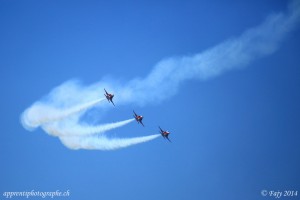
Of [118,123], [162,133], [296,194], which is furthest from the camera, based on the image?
[162,133]

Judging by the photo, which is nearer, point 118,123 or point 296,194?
point 296,194

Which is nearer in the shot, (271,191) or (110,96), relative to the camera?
(271,191)

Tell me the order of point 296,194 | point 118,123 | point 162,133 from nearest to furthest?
1. point 296,194
2. point 118,123
3. point 162,133

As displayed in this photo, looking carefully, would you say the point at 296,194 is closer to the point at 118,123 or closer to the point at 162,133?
the point at 162,133

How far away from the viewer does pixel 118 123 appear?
7231 centimetres

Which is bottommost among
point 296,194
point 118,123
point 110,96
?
point 296,194

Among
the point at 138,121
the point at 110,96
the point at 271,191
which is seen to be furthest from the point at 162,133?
the point at 271,191

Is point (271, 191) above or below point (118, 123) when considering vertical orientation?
below

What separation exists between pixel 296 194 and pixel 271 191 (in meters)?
3.76

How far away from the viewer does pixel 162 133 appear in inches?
3046

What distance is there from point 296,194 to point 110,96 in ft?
111

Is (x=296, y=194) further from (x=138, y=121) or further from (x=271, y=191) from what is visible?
(x=138, y=121)

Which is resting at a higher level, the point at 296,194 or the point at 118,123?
the point at 118,123

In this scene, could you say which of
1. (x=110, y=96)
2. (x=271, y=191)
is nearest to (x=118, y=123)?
(x=110, y=96)
